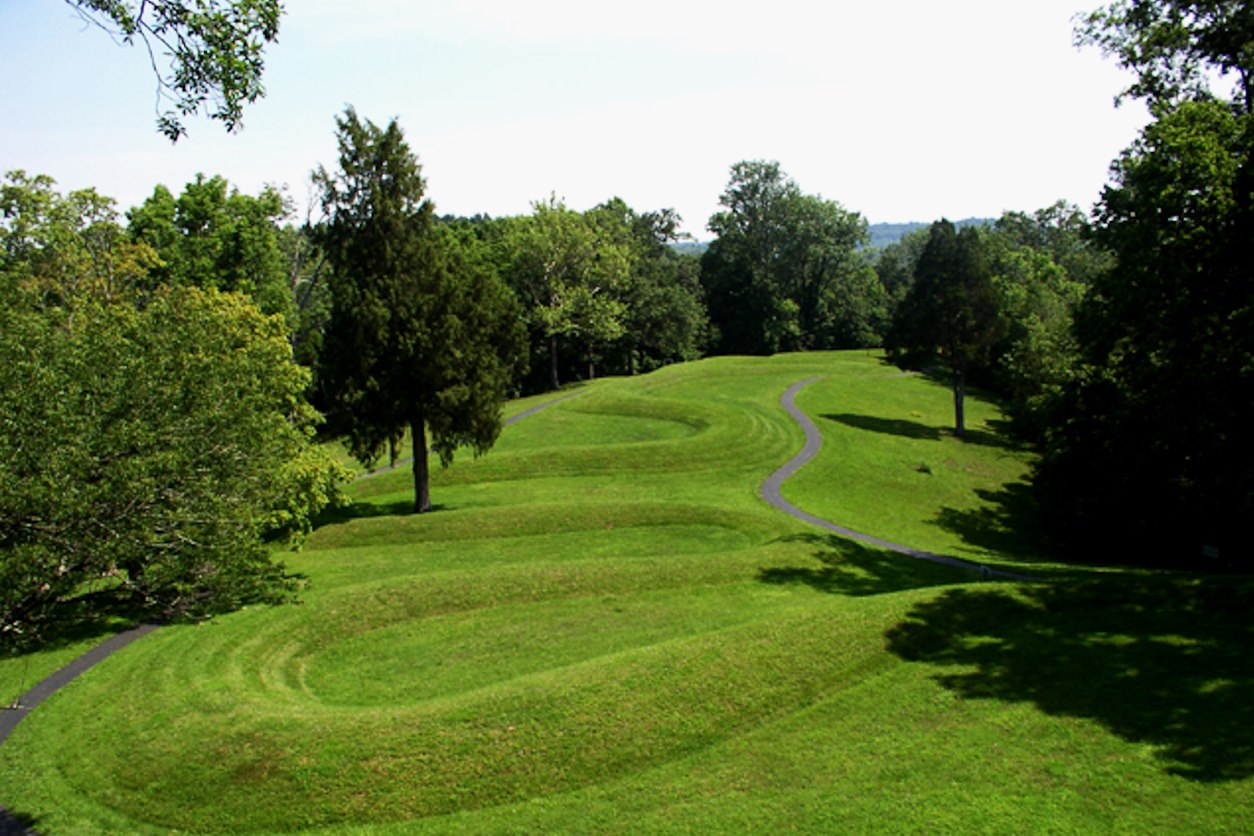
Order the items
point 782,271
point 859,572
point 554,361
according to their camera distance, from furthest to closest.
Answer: point 782,271
point 554,361
point 859,572

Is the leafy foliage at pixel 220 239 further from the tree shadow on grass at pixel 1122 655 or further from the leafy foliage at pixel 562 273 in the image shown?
the tree shadow on grass at pixel 1122 655

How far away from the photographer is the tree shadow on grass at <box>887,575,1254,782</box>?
1655 cm

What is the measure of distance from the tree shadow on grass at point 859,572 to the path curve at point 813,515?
1019 mm

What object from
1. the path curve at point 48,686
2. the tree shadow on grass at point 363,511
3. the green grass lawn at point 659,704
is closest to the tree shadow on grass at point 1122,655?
the green grass lawn at point 659,704

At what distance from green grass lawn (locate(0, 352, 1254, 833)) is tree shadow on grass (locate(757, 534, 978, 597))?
0.17m

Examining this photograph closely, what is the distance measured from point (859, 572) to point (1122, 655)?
42.7 ft

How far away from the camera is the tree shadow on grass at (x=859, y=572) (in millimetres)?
31141

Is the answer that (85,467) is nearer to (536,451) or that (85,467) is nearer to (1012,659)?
(1012,659)

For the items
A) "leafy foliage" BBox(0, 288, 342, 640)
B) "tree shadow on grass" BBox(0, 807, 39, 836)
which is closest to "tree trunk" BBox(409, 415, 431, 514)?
"leafy foliage" BBox(0, 288, 342, 640)

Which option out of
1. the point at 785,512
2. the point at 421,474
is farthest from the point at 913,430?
the point at 421,474

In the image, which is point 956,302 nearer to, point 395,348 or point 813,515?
point 813,515

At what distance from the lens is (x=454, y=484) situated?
154ft

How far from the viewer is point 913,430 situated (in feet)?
220

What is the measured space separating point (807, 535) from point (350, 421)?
70.7 feet
